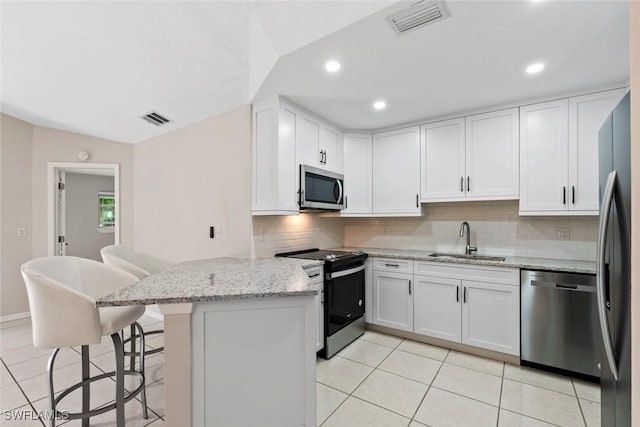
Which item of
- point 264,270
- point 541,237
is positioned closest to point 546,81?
point 541,237

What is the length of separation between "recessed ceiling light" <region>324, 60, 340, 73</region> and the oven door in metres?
1.76

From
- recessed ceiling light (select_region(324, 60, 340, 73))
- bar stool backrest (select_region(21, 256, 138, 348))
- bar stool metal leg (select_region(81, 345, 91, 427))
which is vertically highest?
recessed ceiling light (select_region(324, 60, 340, 73))

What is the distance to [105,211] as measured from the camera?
259 inches

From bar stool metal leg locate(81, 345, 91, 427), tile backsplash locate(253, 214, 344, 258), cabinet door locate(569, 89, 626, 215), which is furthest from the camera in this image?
tile backsplash locate(253, 214, 344, 258)

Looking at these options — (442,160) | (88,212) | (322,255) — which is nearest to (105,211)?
(88,212)

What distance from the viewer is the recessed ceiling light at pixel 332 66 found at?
210 centimetres

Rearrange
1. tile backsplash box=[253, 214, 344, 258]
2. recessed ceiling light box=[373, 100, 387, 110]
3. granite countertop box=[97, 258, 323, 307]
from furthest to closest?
1. tile backsplash box=[253, 214, 344, 258]
2. recessed ceiling light box=[373, 100, 387, 110]
3. granite countertop box=[97, 258, 323, 307]

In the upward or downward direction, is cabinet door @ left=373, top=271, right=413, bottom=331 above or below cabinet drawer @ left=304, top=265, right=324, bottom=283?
below

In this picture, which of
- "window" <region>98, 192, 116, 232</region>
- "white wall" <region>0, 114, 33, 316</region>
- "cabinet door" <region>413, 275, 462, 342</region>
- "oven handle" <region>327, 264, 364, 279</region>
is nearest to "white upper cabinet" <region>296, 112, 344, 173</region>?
"oven handle" <region>327, 264, 364, 279</region>

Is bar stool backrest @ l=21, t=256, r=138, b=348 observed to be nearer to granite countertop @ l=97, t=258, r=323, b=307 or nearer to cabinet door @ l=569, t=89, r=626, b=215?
granite countertop @ l=97, t=258, r=323, b=307

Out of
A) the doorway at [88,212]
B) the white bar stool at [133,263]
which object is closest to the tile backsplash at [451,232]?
the white bar stool at [133,263]

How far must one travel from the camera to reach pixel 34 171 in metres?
4.00

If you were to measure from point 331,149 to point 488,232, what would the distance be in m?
2.01

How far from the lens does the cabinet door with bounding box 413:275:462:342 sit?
9.49 ft
